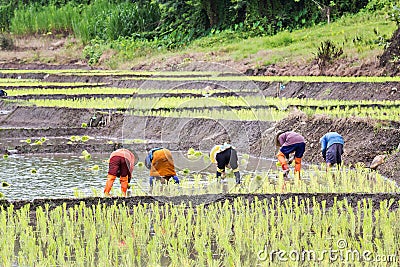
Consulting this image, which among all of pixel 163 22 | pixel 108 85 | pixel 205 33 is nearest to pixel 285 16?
pixel 205 33

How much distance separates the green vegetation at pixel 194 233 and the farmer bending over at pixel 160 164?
1.01m

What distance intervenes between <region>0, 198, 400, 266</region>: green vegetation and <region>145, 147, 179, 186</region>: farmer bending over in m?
1.01

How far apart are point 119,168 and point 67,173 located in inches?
103

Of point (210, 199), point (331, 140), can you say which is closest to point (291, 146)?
point (331, 140)

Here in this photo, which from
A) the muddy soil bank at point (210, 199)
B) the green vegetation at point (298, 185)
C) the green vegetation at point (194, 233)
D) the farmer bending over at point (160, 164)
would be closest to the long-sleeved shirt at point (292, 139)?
the green vegetation at point (298, 185)

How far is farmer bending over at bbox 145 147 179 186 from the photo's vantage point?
362 inches

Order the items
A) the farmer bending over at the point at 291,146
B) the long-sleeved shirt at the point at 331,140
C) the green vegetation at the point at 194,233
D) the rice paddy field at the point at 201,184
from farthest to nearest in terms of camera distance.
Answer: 1. the long-sleeved shirt at the point at 331,140
2. the farmer bending over at the point at 291,146
3. the rice paddy field at the point at 201,184
4. the green vegetation at the point at 194,233

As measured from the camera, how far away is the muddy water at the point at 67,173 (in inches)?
391

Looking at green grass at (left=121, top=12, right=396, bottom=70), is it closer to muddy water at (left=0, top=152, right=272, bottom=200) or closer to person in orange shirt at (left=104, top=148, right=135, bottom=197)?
muddy water at (left=0, top=152, right=272, bottom=200)

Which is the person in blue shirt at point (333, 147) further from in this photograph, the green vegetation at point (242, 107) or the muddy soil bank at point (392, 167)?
the green vegetation at point (242, 107)

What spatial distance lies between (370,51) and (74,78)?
399 inches

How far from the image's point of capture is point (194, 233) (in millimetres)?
7227

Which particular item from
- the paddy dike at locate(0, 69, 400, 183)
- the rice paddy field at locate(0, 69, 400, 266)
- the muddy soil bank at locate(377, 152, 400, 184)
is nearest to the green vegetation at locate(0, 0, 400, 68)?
the paddy dike at locate(0, 69, 400, 183)

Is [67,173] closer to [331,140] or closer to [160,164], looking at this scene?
[160,164]
